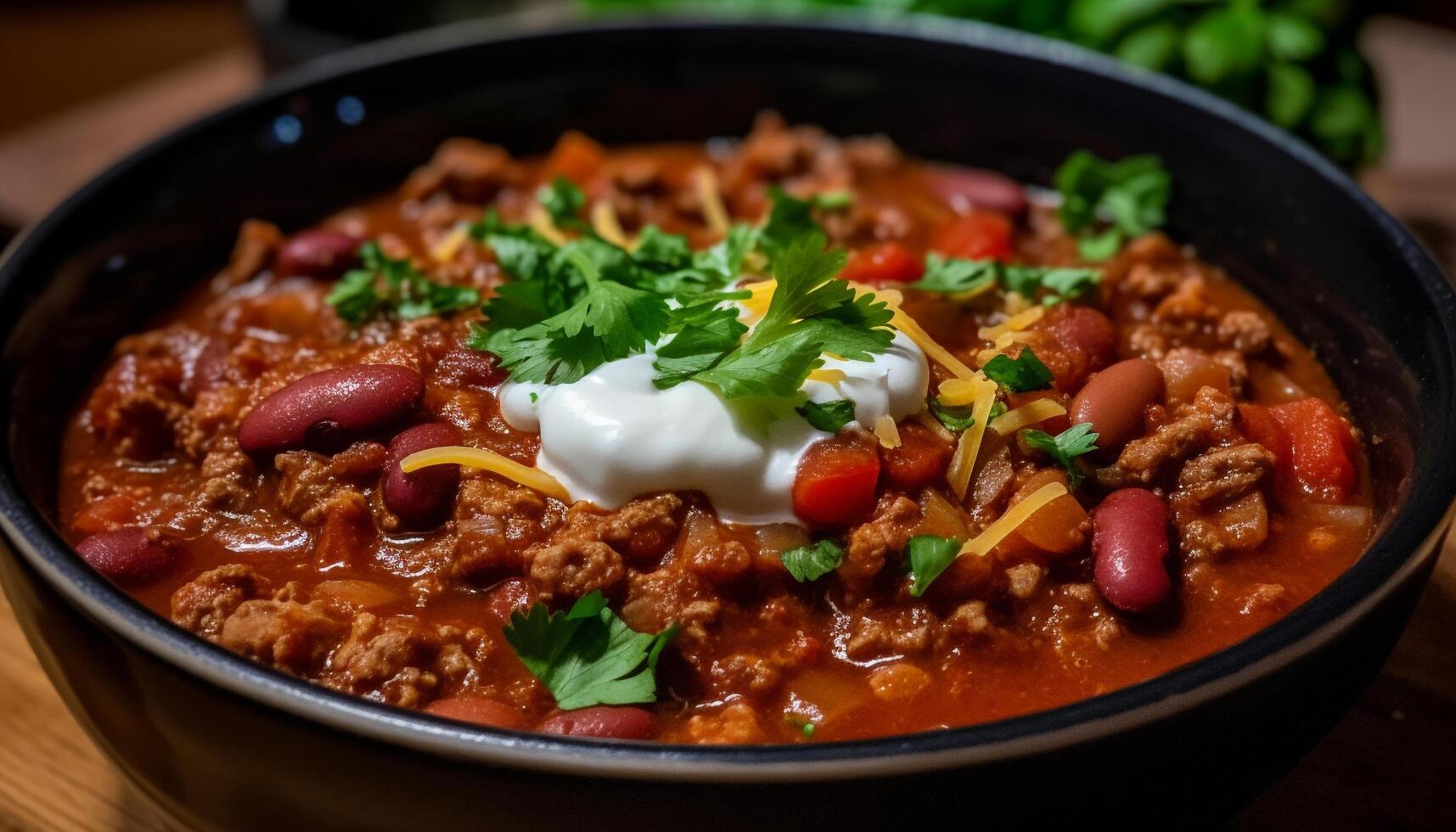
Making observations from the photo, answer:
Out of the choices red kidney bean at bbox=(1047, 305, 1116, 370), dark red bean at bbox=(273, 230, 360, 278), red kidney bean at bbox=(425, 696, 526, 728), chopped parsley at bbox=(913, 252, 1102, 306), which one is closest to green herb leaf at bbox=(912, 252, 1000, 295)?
chopped parsley at bbox=(913, 252, 1102, 306)

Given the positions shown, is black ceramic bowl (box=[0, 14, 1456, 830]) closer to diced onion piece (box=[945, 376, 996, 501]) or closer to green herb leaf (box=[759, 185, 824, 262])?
diced onion piece (box=[945, 376, 996, 501])

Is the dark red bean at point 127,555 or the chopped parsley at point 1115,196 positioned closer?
the dark red bean at point 127,555

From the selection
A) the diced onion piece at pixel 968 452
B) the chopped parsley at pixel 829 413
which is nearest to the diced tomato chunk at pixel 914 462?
the diced onion piece at pixel 968 452

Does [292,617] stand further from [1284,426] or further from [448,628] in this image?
[1284,426]

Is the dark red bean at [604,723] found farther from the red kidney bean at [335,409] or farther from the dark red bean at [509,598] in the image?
the red kidney bean at [335,409]

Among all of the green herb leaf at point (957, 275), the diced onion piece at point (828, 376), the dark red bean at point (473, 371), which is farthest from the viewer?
the green herb leaf at point (957, 275)

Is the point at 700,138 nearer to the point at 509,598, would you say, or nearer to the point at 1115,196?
the point at 1115,196
